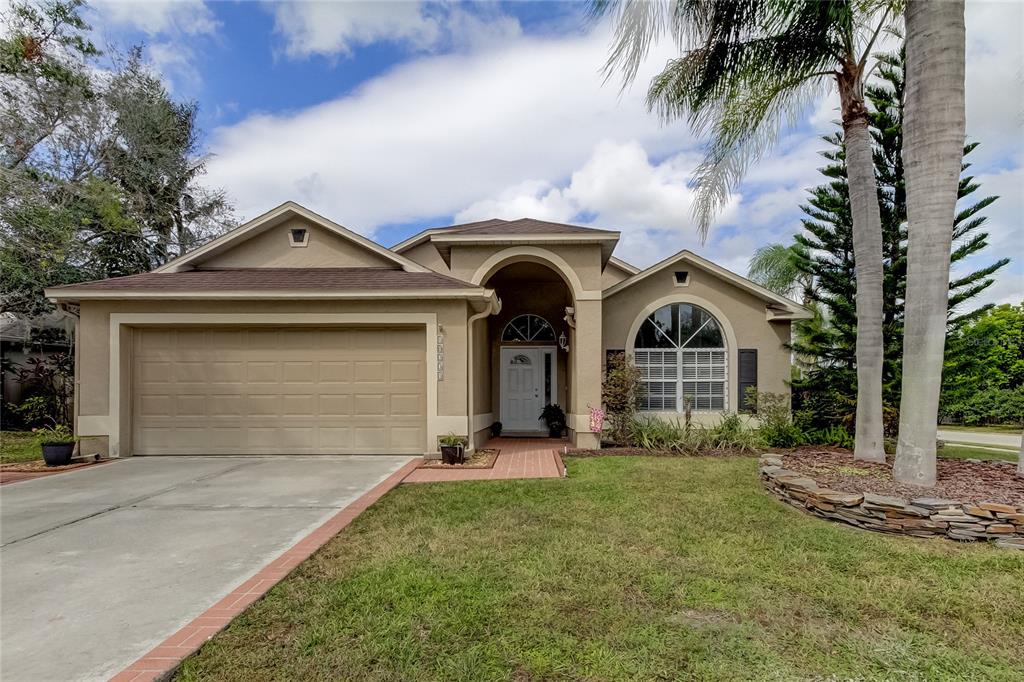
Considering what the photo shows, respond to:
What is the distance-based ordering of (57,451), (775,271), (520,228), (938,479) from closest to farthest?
(938,479) → (57,451) → (520,228) → (775,271)

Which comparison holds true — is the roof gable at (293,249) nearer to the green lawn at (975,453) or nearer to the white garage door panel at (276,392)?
the white garage door panel at (276,392)

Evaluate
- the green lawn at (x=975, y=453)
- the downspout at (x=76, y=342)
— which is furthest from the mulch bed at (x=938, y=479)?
the downspout at (x=76, y=342)

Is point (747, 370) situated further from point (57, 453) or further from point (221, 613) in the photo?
point (57, 453)

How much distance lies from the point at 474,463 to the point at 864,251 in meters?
7.21

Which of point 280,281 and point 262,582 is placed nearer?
point 262,582

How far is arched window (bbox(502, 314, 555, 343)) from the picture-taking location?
43.7 ft

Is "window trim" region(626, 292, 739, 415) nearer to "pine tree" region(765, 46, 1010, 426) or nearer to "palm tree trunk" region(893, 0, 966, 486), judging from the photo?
"pine tree" region(765, 46, 1010, 426)

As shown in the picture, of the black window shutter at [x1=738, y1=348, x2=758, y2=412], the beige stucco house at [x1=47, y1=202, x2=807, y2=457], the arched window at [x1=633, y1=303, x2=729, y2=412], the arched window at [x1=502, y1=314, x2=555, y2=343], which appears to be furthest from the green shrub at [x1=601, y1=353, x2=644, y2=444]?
the black window shutter at [x1=738, y1=348, x2=758, y2=412]

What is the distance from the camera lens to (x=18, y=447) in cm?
1120

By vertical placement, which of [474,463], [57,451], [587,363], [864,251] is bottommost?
[474,463]

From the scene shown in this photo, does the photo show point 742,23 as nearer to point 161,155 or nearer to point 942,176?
point 942,176

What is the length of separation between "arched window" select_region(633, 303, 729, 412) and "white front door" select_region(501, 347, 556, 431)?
8.01 feet

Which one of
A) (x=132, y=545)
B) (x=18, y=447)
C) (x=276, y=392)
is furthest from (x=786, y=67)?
(x=18, y=447)

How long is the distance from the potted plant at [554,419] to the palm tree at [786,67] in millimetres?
6457
